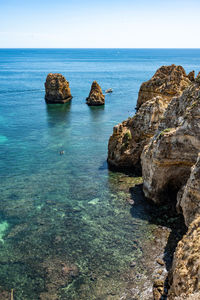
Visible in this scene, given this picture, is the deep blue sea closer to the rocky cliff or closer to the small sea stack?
the rocky cliff

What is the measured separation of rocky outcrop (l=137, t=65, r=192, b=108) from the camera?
5200cm

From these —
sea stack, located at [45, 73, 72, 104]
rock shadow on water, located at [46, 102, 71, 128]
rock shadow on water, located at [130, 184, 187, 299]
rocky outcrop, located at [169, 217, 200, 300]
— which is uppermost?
sea stack, located at [45, 73, 72, 104]

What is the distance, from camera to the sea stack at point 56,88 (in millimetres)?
87375

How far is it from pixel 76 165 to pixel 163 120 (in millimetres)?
17042

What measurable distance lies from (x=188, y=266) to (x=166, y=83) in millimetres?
45163

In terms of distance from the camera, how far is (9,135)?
5700cm

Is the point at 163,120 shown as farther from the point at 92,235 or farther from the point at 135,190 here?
the point at 92,235

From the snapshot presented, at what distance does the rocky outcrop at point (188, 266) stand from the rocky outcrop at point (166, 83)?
97.0ft

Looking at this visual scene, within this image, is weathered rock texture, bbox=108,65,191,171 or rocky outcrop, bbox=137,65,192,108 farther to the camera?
rocky outcrop, bbox=137,65,192,108

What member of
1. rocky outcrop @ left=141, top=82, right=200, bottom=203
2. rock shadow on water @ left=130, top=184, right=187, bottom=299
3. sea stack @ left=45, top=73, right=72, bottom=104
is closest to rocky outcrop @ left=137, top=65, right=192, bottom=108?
rocky outcrop @ left=141, top=82, right=200, bottom=203

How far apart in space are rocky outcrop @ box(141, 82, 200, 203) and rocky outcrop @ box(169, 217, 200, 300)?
11595mm

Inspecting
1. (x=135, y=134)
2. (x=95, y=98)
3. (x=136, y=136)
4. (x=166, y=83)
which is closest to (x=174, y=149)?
(x=136, y=136)

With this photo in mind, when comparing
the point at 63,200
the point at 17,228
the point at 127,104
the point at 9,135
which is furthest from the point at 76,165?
the point at 127,104

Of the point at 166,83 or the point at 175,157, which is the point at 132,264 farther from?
the point at 166,83
